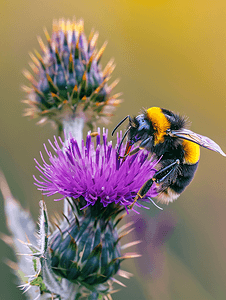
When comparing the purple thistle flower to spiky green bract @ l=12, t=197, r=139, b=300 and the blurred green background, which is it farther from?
the blurred green background

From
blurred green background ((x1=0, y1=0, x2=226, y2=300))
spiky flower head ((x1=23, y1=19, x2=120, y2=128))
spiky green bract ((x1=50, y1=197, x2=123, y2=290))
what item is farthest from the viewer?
blurred green background ((x1=0, y1=0, x2=226, y2=300))

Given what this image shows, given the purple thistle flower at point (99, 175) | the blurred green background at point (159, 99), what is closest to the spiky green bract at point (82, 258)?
the purple thistle flower at point (99, 175)

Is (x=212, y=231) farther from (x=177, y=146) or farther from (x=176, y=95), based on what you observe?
(x=177, y=146)

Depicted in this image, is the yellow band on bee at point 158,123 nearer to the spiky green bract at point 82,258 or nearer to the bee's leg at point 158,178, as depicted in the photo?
the bee's leg at point 158,178

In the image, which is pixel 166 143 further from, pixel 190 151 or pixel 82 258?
pixel 82 258

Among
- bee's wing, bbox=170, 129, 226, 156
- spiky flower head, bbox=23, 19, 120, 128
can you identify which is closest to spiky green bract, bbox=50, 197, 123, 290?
bee's wing, bbox=170, 129, 226, 156

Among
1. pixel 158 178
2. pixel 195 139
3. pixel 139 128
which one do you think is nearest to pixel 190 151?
pixel 195 139

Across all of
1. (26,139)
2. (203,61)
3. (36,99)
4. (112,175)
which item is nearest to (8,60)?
(26,139)
